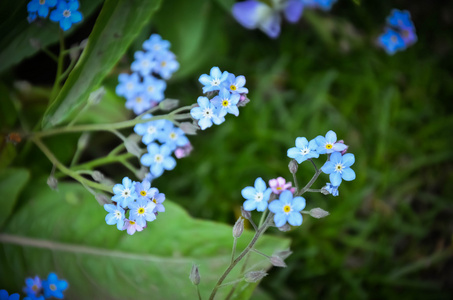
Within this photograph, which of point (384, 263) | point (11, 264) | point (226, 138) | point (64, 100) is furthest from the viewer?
point (226, 138)

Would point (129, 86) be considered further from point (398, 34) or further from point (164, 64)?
point (398, 34)

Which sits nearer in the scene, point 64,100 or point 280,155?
point 64,100

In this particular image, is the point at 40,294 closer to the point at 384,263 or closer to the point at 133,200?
the point at 133,200

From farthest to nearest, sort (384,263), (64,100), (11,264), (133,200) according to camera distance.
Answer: (384,263) < (11,264) < (64,100) < (133,200)

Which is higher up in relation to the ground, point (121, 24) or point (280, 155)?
point (280, 155)

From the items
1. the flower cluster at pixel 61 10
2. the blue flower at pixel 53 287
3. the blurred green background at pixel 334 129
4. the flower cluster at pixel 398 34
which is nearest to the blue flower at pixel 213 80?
the flower cluster at pixel 61 10

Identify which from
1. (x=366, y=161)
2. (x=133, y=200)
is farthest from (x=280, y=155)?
(x=133, y=200)

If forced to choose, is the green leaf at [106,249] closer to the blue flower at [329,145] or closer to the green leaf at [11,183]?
the green leaf at [11,183]
